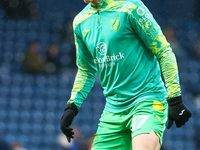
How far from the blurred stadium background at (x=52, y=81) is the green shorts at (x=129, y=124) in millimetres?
3604

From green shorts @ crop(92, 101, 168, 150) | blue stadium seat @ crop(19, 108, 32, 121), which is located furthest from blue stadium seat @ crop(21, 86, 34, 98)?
green shorts @ crop(92, 101, 168, 150)

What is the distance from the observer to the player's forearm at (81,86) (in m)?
2.62

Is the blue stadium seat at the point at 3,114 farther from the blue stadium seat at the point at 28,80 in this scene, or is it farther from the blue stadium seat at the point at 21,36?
Result: the blue stadium seat at the point at 21,36

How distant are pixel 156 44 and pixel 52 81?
452 cm

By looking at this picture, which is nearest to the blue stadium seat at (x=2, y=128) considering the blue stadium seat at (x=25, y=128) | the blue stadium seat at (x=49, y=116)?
the blue stadium seat at (x=25, y=128)

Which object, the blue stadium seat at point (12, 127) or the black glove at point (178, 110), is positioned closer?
the black glove at point (178, 110)

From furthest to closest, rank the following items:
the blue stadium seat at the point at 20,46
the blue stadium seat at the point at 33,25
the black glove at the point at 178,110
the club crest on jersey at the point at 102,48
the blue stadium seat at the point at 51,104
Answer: the blue stadium seat at the point at 33,25 → the blue stadium seat at the point at 20,46 → the blue stadium seat at the point at 51,104 → the club crest on jersey at the point at 102,48 → the black glove at the point at 178,110

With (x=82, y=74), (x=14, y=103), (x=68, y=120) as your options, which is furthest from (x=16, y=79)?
(x=68, y=120)

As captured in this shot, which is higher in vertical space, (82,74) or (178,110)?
(82,74)

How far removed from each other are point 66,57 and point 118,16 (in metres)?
4.32

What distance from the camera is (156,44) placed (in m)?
2.19

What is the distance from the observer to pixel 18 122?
20.3 feet

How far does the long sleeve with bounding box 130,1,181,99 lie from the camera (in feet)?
7.03

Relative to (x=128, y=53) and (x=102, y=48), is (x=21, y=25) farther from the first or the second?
(x=128, y=53)
